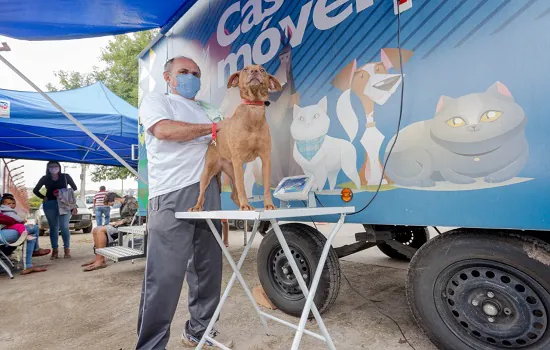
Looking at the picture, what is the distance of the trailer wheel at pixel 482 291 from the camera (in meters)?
1.49

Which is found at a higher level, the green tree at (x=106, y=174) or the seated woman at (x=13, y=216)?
the green tree at (x=106, y=174)

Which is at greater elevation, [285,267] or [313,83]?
[313,83]

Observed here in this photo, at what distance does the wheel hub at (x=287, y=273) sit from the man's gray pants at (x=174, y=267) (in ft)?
2.22

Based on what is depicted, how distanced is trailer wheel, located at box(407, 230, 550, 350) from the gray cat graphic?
390 millimetres

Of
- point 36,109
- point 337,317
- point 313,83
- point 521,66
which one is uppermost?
point 36,109

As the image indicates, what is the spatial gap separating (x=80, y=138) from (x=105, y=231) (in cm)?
284

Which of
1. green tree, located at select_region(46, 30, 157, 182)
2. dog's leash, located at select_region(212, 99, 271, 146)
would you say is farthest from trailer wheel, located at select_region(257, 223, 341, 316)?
green tree, located at select_region(46, 30, 157, 182)

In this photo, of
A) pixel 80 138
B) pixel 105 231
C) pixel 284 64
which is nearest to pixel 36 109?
pixel 80 138

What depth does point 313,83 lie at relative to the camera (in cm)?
236

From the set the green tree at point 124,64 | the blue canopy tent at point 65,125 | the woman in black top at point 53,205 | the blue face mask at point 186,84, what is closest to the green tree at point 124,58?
the green tree at point 124,64

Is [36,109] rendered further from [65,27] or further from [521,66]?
[521,66]

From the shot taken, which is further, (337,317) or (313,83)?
(337,317)

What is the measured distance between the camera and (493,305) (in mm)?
1611

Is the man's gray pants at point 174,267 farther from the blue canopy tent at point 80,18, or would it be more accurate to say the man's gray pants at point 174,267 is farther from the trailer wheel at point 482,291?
the trailer wheel at point 482,291
